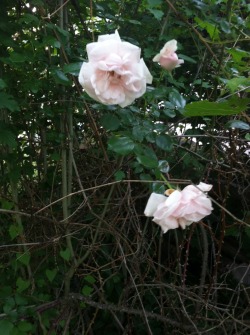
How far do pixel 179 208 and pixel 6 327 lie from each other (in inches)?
36.6

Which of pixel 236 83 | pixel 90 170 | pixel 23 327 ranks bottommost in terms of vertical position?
pixel 23 327

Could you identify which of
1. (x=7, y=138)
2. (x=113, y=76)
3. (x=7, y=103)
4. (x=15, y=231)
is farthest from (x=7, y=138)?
(x=113, y=76)

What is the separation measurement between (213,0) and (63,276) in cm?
128

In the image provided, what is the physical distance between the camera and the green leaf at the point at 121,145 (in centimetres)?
107

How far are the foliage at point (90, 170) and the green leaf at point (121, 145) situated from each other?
0.26 m

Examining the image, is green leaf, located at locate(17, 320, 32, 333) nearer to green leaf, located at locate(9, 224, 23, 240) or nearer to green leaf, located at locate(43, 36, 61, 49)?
green leaf, located at locate(9, 224, 23, 240)

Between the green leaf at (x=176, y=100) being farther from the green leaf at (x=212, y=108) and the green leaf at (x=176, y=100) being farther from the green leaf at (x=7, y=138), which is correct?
the green leaf at (x=7, y=138)

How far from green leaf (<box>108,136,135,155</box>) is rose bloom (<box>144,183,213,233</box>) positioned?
0.20m

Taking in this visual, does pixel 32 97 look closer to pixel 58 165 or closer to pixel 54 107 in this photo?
pixel 54 107

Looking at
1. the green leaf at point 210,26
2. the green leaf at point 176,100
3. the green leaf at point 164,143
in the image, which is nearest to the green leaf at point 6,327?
the green leaf at point 164,143

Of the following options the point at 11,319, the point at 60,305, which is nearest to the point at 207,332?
the point at 60,305

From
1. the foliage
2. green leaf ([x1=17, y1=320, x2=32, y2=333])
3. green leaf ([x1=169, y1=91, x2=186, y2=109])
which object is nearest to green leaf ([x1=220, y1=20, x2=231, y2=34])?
the foliage

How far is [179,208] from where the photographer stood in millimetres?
862

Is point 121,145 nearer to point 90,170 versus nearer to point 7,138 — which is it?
point 7,138
